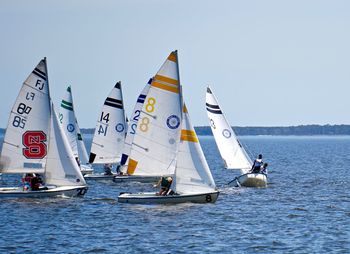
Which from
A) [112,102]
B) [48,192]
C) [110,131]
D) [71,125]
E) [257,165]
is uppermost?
[112,102]

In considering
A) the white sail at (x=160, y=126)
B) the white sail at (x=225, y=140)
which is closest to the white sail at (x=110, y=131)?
the white sail at (x=225, y=140)

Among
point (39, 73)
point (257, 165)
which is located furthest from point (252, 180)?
point (39, 73)

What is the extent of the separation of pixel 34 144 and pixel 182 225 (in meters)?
12.1

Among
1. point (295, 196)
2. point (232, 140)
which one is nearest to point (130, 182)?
point (232, 140)

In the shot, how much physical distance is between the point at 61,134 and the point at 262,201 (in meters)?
11.6

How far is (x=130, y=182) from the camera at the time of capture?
57.4 metres

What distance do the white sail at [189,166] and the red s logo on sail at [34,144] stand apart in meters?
8.13

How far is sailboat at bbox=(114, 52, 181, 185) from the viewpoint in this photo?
41531 mm

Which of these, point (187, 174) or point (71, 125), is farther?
point (71, 125)

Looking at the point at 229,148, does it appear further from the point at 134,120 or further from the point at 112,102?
the point at 112,102

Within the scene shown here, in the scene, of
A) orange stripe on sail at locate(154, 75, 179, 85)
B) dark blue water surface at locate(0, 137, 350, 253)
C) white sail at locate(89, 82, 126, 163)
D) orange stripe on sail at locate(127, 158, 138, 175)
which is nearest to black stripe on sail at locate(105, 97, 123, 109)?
white sail at locate(89, 82, 126, 163)

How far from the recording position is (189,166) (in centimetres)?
4006

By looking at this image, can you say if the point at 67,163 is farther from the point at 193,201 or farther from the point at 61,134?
the point at 193,201

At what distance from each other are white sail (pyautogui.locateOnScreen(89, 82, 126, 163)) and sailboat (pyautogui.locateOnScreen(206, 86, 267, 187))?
838cm
